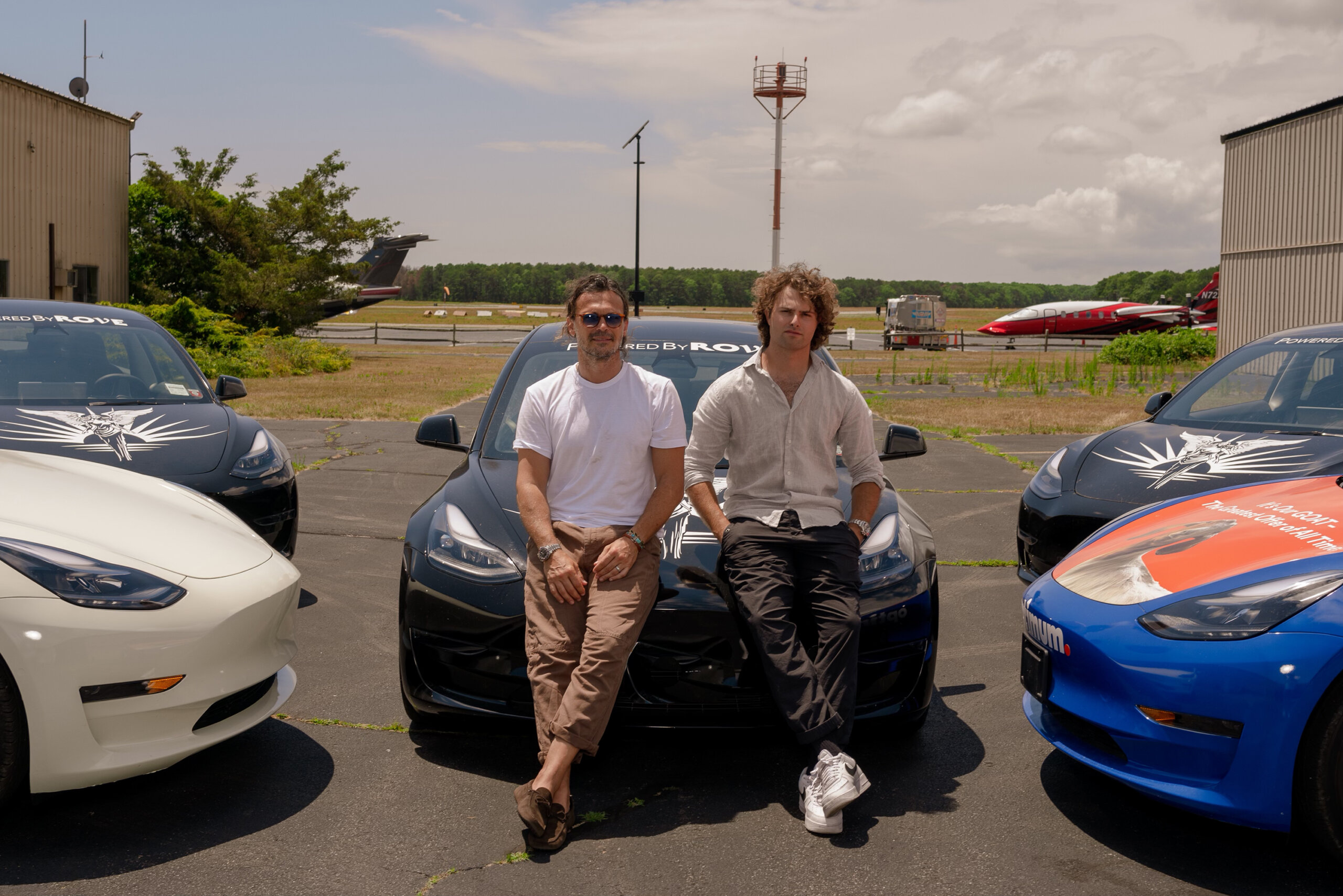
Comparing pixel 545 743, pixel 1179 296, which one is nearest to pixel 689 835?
pixel 545 743

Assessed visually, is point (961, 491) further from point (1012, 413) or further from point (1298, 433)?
point (1012, 413)

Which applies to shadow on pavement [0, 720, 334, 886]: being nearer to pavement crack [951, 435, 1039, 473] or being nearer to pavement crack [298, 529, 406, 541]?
pavement crack [298, 529, 406, 541]

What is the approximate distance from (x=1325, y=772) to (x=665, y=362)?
2992 mm

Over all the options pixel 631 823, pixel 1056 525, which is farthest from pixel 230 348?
pixel 631 823

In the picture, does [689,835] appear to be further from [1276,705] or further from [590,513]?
[1276,705]

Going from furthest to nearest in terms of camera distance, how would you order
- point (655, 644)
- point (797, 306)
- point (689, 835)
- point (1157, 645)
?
point (797, 306) → point (655, 644) → point (689, 835) → point (1157, 645)

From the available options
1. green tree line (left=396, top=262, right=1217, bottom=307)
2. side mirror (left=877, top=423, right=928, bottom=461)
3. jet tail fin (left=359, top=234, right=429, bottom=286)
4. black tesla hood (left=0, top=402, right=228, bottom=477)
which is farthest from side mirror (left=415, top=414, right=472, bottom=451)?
green tree line (left=396, top=262, right=1217, bottom=307)

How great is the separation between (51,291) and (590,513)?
2342 cm

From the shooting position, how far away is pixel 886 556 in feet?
12.6

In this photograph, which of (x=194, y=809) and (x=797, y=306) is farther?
(x=797, y=306)

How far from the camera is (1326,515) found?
3270 mm

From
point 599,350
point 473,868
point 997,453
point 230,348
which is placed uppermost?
point 230,348

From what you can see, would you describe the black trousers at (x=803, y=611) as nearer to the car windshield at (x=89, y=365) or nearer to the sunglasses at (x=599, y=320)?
the sunglasses at (x=599, y=320)

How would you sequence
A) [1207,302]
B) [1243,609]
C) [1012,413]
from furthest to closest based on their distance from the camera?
[1207,302] → [1012,413] → [1243,609]
